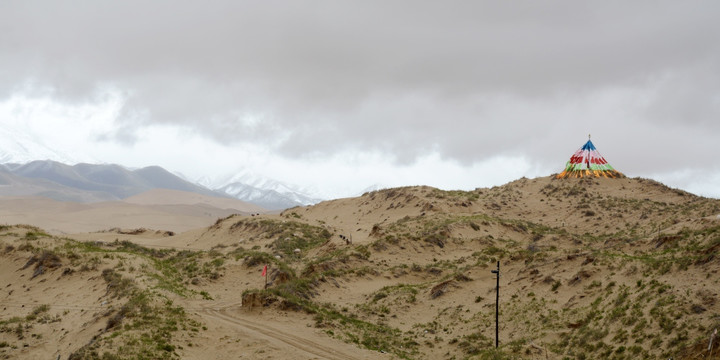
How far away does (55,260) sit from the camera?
42.8 metres

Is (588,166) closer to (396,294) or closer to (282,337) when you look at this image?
(396,294)

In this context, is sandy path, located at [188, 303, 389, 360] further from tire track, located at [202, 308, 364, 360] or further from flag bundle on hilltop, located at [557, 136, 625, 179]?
flag bundle on hilltop, located at [557, 136, 625, 179]

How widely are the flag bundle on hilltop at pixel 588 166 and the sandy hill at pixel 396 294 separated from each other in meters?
17.6

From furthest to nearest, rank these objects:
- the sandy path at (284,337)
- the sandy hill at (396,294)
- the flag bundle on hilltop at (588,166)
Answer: the flag bundle on hilltop at (588,166) < the sandy path at (284,337) < the sandy hill at (396,294)

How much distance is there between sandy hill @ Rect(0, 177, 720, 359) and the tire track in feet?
0.59

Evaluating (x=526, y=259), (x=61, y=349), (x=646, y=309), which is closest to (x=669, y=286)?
(x=646, y=309)

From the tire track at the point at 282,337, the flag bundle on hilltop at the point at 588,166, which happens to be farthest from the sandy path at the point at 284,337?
the flag bundle on hilltop at the point at 588,166

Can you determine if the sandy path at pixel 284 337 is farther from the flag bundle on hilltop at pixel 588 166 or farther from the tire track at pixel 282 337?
the flag bundle on hilltop at pixel 588 166

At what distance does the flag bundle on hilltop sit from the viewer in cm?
8419

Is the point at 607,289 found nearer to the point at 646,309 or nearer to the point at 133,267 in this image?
the point at 646,309

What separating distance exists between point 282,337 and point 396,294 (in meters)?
14.1

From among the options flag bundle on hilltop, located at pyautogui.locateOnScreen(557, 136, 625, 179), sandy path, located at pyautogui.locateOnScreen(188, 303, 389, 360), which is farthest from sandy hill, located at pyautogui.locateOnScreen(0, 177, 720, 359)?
flag bundle on hilltop, located at pyautogui.locateOnScreen(557, 136, 625, 179)

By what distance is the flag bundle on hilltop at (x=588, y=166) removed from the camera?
84.2m

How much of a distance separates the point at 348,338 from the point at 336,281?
1347 cm
